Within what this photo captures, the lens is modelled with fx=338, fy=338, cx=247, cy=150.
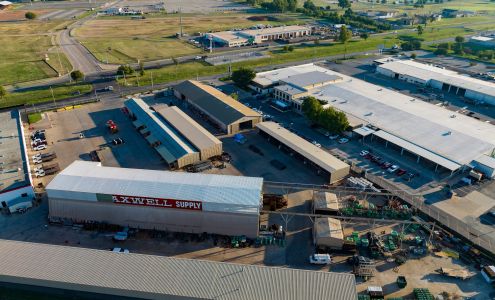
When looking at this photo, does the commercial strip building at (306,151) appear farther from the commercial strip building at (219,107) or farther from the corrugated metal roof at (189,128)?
the corrugated metal roof at (189,128)

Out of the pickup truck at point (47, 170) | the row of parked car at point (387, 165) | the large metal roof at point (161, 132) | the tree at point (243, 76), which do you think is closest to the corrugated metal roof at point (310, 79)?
the tree at point (243, 76)

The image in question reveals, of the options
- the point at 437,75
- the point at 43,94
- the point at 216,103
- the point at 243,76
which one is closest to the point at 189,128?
the point at 216,103

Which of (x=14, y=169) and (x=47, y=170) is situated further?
(x=47, y=170)

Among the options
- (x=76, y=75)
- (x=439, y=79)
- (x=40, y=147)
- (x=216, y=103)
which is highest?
(x=439, y=79)

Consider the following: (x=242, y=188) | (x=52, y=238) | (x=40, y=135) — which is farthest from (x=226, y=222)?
(x=40, y=135)

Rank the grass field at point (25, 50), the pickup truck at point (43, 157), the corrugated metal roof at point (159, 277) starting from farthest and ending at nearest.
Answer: the grass field at point (25, 50)
the pickup truck at point (43, 157)
the corrugated metal roof at point (159, 277)

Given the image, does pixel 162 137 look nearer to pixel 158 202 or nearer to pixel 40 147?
pixel 158 202

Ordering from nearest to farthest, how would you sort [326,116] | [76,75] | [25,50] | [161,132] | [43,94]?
[161,132] → [326,116] → [43,94] → [76,75] → [25,50]

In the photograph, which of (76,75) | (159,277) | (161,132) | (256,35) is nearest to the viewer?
(159,277)
